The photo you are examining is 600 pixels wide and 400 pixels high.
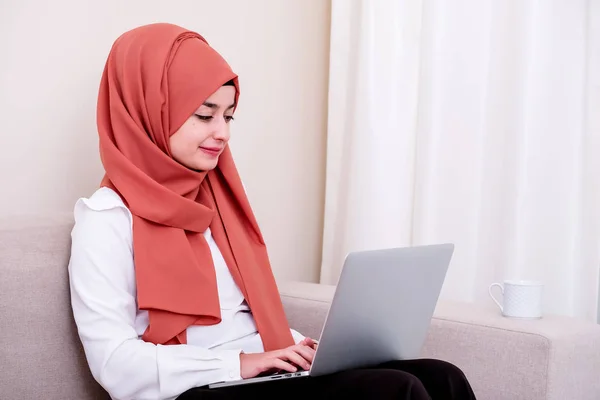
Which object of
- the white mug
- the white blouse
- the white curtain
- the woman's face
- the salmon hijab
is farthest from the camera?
the white curtain

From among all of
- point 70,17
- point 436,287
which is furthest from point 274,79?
point 436,287

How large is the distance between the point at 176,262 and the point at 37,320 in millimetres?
269

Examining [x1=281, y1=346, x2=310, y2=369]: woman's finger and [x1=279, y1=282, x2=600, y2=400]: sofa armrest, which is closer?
[x1=281, y1=346, x2=310, y2=369]: woman's finger

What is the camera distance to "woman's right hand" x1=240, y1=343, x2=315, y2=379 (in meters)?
1.39

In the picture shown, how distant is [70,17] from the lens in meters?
1.73

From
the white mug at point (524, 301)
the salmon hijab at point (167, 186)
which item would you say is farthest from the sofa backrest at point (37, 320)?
the white mug at point (524, 301)

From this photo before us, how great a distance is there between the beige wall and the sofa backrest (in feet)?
0.79

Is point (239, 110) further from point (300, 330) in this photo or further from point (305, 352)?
point (305, 352)

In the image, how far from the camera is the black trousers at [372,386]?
1229mm

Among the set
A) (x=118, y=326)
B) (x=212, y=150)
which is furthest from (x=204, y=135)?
(x=118, y=326)

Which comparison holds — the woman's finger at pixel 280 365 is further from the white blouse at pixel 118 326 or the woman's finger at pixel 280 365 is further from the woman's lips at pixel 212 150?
the woman's lips at pixel 212 150

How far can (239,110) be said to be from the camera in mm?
2236

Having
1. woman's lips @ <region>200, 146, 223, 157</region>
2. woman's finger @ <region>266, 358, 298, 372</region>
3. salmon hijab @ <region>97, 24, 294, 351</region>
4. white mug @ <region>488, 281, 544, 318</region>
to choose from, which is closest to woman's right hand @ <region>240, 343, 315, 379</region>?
woman's finger @ <region>266, 358, 298, 372</region>

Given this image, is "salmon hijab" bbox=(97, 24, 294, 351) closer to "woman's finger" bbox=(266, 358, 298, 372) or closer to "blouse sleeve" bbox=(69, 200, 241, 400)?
"blouse sleeve" bbox=(69, 200, 241, 400)
